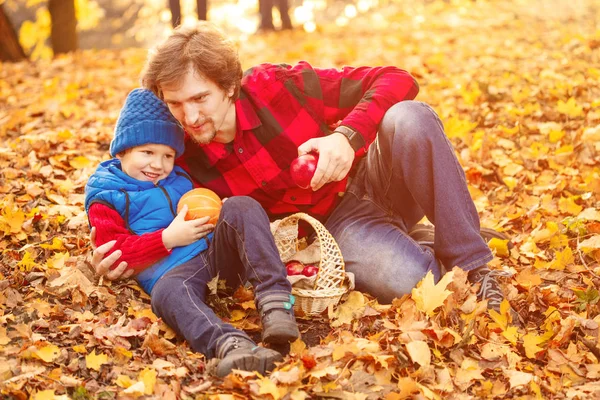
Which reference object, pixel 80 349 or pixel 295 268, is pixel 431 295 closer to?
pixel 295 268

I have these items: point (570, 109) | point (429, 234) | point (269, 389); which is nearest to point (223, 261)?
point (269, 389)

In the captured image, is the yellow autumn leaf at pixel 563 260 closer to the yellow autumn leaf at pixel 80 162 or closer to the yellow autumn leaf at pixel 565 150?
the yellow autumn leaf at pixel 565 150

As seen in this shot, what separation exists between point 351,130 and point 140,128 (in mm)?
1098

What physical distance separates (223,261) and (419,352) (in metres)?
1.08

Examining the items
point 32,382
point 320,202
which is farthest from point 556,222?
point 32,382

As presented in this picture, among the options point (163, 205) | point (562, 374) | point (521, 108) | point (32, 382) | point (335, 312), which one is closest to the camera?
point (32, 382)

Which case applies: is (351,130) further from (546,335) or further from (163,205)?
(546,335)

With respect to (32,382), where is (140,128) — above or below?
above

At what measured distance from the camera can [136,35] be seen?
2306 cm

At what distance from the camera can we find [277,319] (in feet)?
8.99

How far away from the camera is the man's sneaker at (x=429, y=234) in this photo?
3.73 metres

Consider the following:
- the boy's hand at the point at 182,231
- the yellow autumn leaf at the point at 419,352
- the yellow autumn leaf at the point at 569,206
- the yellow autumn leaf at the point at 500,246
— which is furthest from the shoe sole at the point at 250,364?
the yellow autumn leaf at the point at 569,206

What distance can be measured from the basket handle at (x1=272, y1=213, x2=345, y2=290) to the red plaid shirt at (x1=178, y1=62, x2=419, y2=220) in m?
0.19

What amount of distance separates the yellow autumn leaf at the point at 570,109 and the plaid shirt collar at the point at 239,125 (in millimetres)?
3320
